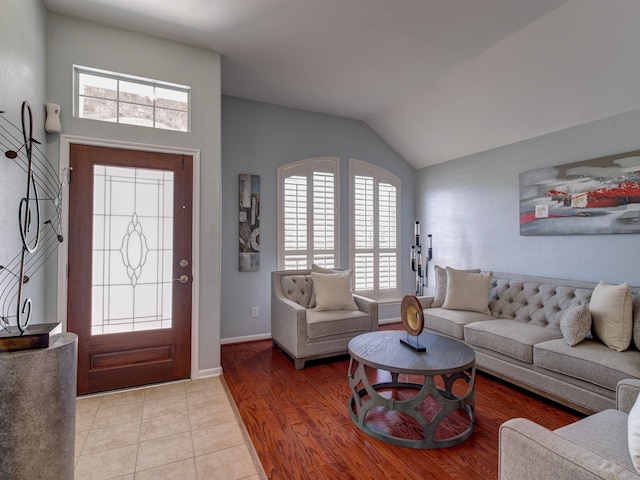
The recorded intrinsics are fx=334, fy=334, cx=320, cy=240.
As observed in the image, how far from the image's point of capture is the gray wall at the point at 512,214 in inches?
119

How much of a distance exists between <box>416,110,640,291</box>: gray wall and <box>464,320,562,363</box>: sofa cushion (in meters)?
0.82

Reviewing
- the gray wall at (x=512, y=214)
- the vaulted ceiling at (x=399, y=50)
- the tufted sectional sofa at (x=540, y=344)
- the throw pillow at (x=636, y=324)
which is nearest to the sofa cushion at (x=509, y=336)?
the tufted sectional sofa at (x=540, y=344)

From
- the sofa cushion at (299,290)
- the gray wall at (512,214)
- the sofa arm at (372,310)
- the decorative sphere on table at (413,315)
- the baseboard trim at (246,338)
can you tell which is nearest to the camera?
the decorative sphere on table at (413,315)

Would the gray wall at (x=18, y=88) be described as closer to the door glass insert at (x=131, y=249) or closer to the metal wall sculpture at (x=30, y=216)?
the metal wall sculpture at (x=30, y=216)

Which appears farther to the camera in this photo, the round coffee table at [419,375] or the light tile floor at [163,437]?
the round coffee table at [419,375]

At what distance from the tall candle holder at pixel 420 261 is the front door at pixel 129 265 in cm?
326

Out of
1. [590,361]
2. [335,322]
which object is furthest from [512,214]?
[335,322]

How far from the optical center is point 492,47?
10.3 ft

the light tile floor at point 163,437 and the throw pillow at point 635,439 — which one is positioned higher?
the throw pillow at point 635,439

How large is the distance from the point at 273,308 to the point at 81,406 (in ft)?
6.29

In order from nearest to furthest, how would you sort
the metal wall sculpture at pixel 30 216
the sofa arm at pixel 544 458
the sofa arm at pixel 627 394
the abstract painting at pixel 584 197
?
the sofa arm at pixel 544 458 → the sofa arm at pixel 627 394 → the metal wall sculpture at pixel 30 216 → the abstract painting at pixel 584 197

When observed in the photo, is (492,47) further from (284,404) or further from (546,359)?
(284,404)

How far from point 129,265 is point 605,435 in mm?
3277

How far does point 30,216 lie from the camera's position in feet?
7.30
